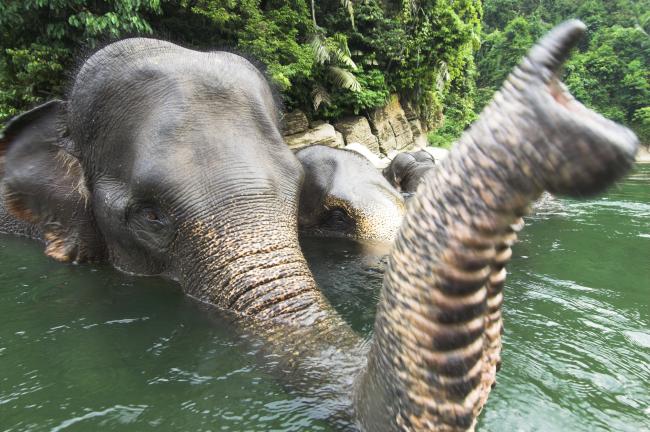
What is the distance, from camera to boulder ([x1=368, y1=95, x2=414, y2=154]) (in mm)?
18875

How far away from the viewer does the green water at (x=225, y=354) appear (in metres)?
1.77

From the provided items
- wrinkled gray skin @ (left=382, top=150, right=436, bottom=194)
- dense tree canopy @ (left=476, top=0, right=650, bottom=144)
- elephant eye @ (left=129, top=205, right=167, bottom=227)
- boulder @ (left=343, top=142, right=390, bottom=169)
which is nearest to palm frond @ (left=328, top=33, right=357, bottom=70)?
boulder @ (left=343, top=142, right=390, bottom=169)

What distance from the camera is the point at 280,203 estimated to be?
102 inches

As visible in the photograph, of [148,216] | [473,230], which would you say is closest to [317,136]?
[148,216]

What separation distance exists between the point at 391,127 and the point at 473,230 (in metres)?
19.4

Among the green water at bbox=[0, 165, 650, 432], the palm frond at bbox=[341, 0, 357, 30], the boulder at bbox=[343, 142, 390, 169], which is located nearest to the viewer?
the green water at bbox=[0, 165, 650, 432]

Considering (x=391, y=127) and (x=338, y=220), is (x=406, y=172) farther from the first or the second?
(x=391, y=127)

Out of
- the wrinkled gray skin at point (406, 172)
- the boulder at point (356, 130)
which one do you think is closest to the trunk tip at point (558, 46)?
the wrinkled gray skin at point (406, 172)

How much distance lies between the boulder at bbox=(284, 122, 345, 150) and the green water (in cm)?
1196

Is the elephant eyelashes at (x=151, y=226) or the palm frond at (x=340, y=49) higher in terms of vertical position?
the palm frond at (x=340, y=49)

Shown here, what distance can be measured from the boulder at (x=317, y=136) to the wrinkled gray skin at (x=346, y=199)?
10.9 m

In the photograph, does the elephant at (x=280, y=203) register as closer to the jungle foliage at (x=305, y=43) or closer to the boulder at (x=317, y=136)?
the jungle foliage at (x=305, y=43)

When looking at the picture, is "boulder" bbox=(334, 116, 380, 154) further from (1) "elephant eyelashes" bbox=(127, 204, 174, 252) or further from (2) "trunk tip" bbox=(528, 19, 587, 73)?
(2) "trunk tip" bbox=(528, 19, 587, 73)

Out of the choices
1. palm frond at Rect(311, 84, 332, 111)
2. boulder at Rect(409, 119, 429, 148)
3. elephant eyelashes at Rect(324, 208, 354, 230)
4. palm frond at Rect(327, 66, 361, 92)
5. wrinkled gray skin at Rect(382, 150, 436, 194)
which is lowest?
boulder at Rect(409, 119, 429, 148)
